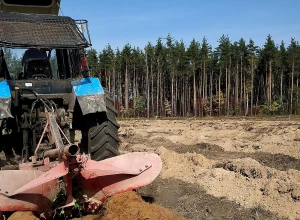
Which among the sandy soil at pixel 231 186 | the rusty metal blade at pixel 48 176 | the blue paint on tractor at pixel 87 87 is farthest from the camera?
the blue paint on tractor at pixel 87 87

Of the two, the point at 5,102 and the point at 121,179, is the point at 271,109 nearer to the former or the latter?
the point at 5,102

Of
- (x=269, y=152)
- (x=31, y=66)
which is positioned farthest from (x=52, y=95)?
(x=269, y=152)

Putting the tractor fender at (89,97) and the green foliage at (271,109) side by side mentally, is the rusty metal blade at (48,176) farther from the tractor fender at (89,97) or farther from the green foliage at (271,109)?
the green foliage at (271,109)

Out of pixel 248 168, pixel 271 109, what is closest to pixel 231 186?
pixel 248 168

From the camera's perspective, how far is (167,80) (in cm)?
6819

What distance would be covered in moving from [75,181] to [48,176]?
0.53 meters

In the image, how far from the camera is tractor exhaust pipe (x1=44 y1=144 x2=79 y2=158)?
428 cm

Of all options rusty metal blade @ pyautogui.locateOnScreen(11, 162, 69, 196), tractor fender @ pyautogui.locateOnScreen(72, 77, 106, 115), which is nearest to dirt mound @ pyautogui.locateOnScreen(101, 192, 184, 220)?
rusty metal blade @ pyautogui.locateOnScreen(11, 162, 69, 196)

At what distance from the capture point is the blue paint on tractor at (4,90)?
5.71 m

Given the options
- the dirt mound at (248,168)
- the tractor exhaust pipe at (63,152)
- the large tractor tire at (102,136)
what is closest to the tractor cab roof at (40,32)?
the large tractor tire at (102,136)

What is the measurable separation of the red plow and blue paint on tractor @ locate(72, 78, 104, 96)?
88cm

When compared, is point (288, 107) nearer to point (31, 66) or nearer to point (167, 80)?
point (167, 80)

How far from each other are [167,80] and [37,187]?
64.1 meters

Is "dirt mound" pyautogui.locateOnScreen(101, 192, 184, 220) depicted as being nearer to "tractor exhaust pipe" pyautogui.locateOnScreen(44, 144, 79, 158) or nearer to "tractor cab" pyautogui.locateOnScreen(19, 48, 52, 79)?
"tractor exhaust pipe" pyautogui.locateOnScreen(44, 144, 79, 158)
